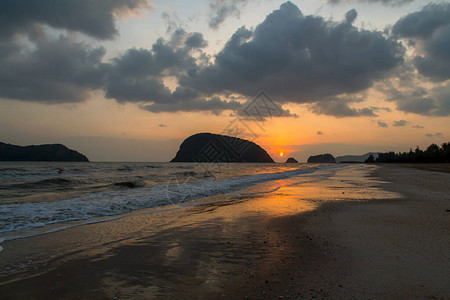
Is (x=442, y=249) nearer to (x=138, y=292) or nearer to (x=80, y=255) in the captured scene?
→ (x=138, y=292)

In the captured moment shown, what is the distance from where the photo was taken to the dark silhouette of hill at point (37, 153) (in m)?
116

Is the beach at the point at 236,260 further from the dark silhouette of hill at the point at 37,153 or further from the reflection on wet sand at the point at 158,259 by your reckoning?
the dark silhouette of hill at the point at 37,153

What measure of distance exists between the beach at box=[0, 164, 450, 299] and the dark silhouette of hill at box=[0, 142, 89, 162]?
475 ft

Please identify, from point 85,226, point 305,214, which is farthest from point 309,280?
point 85,226

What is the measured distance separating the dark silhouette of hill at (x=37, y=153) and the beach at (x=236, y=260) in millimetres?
144749

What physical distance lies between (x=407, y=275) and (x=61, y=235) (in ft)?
22.2

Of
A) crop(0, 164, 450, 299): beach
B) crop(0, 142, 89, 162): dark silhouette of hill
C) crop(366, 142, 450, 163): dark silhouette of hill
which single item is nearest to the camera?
crop(0, 164, 450, 299): beach

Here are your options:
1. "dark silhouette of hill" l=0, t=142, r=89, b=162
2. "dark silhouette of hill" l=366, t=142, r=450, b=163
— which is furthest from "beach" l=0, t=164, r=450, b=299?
"dark silhouette of hill" l=0, t=142, r=89, b=162

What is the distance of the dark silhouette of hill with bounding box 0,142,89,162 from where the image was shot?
115875 mm

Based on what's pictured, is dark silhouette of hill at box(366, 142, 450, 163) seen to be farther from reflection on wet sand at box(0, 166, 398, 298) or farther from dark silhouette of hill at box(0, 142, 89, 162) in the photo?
dark silhouette of hill at box(0, 142, 89, 162)

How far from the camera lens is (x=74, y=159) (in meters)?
136

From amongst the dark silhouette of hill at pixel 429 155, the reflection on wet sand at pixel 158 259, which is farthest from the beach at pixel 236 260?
the dark silhouette of hill at pixel 429 155

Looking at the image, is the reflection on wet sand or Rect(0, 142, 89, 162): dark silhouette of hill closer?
the reflection on wet sand

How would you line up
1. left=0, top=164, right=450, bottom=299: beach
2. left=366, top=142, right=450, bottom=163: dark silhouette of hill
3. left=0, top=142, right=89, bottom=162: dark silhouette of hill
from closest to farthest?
left=0, top=164, right=450, bottom=299: beach, left=366, top=142, right=450, bottom=163: dark silhouette of hill, left=0, top=142, right=89, bottom=162: dark silhouette of hill
